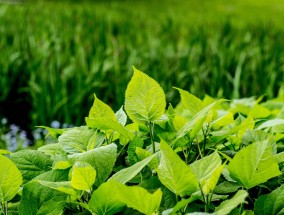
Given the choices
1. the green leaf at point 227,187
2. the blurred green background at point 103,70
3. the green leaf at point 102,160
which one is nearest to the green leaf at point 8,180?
the green leaf at point 102,160

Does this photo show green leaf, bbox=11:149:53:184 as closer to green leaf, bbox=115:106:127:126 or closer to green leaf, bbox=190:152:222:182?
green leaf, bbox=115:106:127:126

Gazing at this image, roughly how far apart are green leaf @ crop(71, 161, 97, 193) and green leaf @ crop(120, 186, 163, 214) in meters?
0.07

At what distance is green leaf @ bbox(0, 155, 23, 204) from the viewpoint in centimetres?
81

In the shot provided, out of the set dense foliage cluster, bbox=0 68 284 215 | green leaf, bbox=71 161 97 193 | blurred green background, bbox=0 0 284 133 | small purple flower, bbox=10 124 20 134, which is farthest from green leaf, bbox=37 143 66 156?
small purple flower, bbox=10 124 20 134

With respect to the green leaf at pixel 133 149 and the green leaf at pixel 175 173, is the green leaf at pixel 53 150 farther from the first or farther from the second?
the green leaf at pixel 175 173

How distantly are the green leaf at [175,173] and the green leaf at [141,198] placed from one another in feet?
0.11

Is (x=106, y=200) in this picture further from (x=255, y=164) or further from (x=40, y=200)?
(x=255, y=164)

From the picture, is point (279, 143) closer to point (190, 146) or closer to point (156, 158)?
point (190, 146)

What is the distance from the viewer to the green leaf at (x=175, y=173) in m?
0.73

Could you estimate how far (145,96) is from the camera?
898 millimetres

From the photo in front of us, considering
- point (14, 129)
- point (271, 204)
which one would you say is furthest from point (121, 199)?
point (14, 129)

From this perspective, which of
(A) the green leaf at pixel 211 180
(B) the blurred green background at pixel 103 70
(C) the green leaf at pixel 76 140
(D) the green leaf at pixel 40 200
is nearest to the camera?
(A) the green leaf at pixel 211 180

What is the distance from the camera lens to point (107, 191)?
75 cm

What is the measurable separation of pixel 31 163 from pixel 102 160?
6.5 inches
